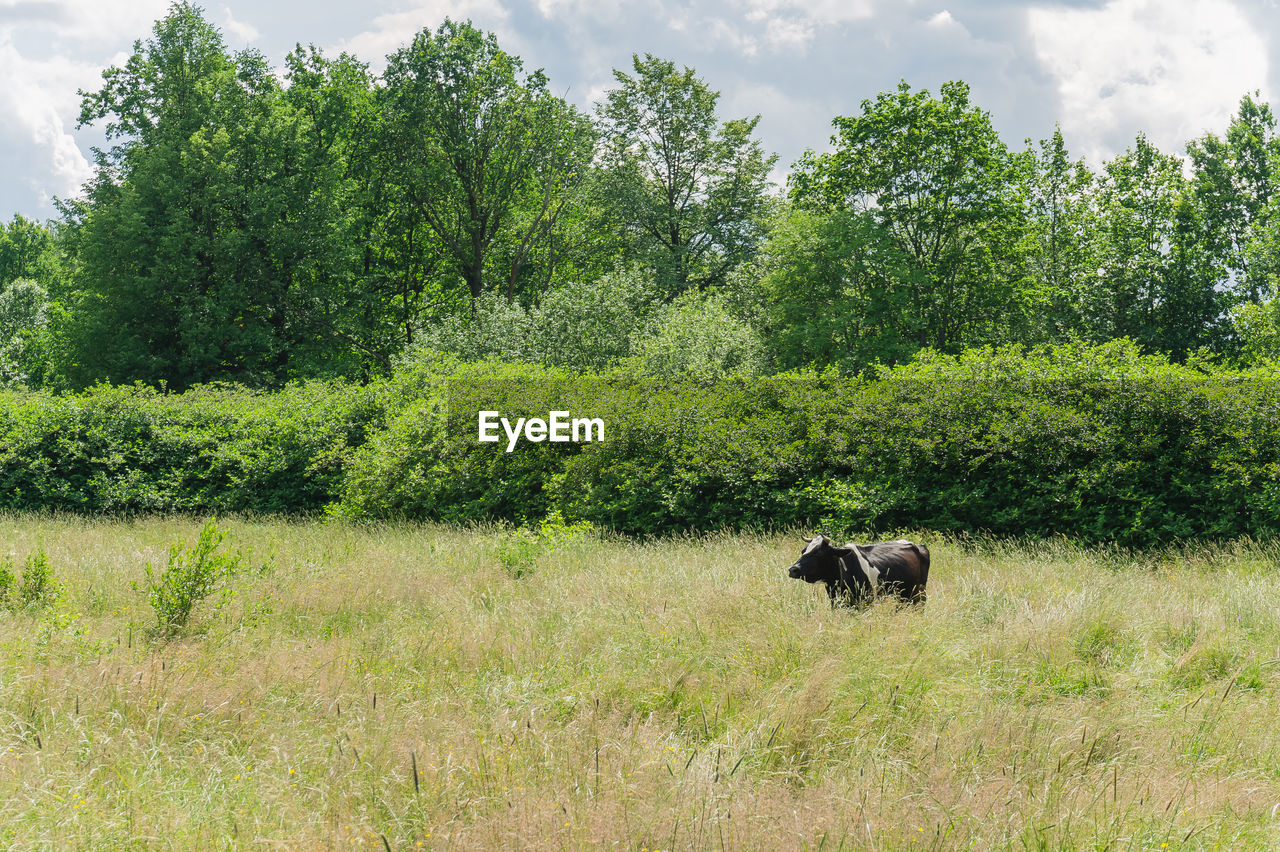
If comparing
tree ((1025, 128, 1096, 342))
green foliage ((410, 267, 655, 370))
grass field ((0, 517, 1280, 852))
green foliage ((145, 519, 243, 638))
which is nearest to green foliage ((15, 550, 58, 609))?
grass field ((0, 517, 1280, 852))

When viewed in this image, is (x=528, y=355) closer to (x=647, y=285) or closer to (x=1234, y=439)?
(x=647, y=285)

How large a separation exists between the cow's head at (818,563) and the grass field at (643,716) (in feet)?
0.84

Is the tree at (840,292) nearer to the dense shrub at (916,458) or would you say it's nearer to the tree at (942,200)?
the tree at (942,200)

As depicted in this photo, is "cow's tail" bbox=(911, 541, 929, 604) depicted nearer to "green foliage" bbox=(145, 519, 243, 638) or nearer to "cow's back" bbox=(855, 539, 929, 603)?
"cow's back" bbox=(855, 539, 929, 603)

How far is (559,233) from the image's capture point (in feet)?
118

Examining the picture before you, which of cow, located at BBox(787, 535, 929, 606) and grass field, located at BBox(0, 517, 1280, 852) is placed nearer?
grass field, located at BBox(0, 517, 1280, 852)

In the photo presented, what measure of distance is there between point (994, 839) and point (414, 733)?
114 inches

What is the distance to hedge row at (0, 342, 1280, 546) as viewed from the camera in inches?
403

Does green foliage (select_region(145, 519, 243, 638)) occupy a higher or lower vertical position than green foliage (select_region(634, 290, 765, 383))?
lower

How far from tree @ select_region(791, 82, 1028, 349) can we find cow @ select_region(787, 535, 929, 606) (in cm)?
2170

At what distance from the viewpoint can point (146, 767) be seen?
393 cm

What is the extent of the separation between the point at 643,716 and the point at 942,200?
89.1ft

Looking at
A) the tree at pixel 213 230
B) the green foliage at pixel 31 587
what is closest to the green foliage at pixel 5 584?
the green foliage at pixel 31 587

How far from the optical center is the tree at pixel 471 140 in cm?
2948
